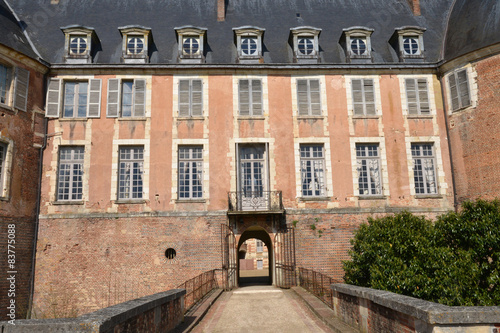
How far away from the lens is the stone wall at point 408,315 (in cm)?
465

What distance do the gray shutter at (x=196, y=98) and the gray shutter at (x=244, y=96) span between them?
A: 146cm

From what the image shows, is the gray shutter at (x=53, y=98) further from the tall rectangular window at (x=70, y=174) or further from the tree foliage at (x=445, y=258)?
the tree foliage at (x=445, y=258)

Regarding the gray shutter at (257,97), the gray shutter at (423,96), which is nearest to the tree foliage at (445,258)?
the gray shutter at (423,96)

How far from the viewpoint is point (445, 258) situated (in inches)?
382

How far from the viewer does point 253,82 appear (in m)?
16.0

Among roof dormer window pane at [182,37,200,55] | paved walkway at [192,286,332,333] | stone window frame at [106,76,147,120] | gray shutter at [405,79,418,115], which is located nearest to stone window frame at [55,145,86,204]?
stone window frame at [106,76,147,120]

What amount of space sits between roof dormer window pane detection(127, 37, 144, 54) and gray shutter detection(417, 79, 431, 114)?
10740 mm

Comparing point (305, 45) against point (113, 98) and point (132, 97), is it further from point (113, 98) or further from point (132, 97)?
point (113, 98)

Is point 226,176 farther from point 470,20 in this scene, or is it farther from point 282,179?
point 470,20

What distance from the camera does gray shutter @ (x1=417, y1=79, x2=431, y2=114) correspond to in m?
16.0

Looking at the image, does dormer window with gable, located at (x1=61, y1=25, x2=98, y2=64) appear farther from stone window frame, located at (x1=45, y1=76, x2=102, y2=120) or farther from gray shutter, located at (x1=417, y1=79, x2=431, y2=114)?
gray shutter, located at (x1=417, y1=79, x2=431, y2=114)

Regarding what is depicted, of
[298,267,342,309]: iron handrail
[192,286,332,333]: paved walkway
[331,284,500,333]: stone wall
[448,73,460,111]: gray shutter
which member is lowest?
[192,286,332,333]: paved walkway

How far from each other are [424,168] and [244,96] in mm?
7165

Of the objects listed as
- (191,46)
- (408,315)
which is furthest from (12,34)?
(408,315)
